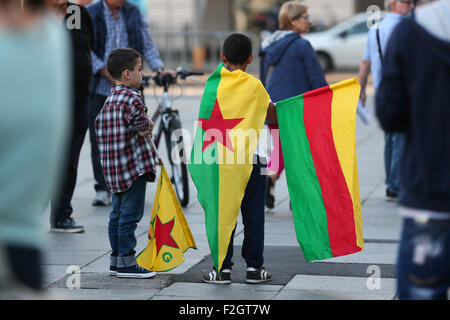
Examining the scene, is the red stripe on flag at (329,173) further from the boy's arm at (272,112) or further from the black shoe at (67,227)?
the black shoe at (67,227)

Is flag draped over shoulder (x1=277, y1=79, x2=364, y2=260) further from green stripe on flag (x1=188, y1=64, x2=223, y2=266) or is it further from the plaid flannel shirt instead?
the plaid flannel shirt

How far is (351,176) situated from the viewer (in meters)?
5.35

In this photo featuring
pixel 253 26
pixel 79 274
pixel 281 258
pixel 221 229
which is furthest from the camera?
pixel 253 26

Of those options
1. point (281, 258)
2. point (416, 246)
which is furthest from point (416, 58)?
A: point (281, 258)

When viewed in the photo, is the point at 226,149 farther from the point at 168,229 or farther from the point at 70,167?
the point at 70,167

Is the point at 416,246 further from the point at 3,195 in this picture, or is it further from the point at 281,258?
the point at 281,258

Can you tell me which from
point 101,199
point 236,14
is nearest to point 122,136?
point 101,199

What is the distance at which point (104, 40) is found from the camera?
26.1 feet

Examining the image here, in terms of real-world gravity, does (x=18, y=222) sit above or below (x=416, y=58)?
below

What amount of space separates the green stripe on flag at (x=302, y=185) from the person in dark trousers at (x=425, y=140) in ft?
7.04

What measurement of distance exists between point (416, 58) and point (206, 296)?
2398 mm

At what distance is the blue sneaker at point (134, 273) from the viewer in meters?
5.43

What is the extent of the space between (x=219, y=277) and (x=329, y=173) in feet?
3.07
